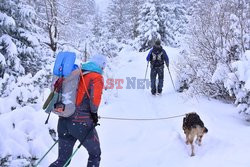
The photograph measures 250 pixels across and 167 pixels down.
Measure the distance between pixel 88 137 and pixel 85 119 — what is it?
0.24m

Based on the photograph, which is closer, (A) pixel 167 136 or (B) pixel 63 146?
(B) pixel 63 146

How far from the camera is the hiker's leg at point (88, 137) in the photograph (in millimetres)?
4074

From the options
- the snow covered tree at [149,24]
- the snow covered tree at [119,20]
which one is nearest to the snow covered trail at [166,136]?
the snow covered tree at [149,24]

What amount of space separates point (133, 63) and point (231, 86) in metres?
13.3

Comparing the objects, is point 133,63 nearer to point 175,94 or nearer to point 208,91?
point 175,94

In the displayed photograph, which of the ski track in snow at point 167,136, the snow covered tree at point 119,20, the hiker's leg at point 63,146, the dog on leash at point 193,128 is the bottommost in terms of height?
the ski track in snow at point 167,136

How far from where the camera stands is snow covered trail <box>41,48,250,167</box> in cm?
548

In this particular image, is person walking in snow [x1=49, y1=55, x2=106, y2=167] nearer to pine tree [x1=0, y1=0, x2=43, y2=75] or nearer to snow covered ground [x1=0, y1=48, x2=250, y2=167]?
snow covered ground [x1=0, y1=48, x2=250, y2=167]

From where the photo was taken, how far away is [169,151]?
6012 mm

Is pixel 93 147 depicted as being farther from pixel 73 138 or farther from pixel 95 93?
pixel 95 93

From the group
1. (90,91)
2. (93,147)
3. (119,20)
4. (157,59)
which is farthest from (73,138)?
(119,20)

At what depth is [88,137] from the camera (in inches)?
163

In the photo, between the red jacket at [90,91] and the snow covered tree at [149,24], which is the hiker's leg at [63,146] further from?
the snow covered tree at [149,24]

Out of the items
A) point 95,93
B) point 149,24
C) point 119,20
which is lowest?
point 95,93
